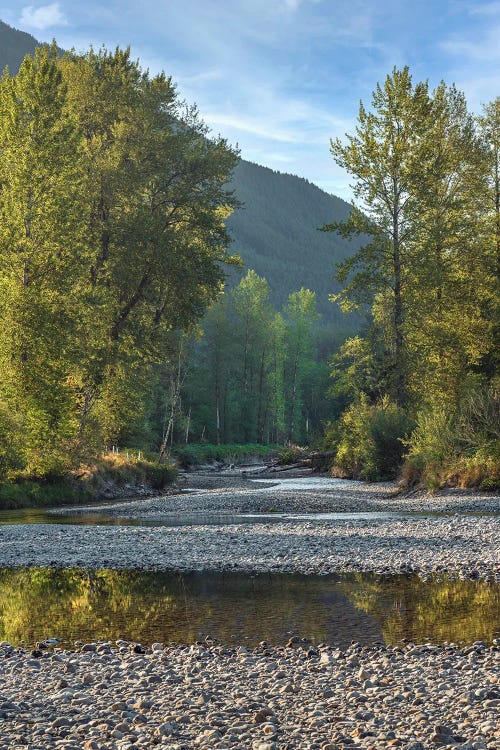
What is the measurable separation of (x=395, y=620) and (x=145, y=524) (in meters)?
11.6

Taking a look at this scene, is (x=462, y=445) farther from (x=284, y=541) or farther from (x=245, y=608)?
(x=245, y=608)

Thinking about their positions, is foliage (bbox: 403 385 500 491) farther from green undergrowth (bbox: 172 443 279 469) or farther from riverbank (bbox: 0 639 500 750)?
green undergrowth (bbox: 172 443 279 469)

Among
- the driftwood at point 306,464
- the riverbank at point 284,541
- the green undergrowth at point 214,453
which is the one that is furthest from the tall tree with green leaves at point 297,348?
the riverbank at point 284,541

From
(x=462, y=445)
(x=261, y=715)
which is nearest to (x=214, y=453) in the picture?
(x=462, y=445)

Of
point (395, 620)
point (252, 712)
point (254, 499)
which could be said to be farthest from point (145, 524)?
point (252, 712)

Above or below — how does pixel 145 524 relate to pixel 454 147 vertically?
below

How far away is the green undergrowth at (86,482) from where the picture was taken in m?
25.9

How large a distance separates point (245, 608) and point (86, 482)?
871 inches

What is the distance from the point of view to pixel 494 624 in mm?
8148

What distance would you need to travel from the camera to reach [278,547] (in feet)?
45.4

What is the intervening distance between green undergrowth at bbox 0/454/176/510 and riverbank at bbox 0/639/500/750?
19.7 meters

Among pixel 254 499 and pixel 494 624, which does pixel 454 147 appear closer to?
pixel 254 499

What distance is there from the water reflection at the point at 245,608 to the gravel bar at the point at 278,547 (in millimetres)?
831

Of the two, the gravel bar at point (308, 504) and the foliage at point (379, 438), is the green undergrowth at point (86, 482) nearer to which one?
the gravel bar at point (308, 504)
